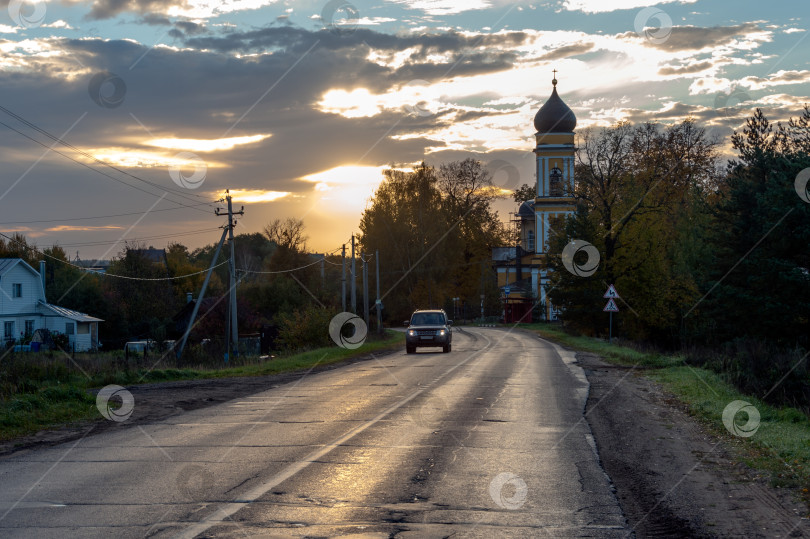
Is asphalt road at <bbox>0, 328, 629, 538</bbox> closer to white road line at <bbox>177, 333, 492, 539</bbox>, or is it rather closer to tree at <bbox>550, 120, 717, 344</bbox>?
white road line at <bbox>177, 333, 492, 539</bbox>

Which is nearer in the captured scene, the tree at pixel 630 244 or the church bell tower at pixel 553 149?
the tree at pixel 630 244

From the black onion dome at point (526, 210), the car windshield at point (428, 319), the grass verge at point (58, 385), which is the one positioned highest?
the black onion dome at point (526, 210)

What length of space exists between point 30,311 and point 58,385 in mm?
44846

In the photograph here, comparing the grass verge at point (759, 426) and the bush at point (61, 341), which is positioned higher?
the grass verge at point (759, 426)

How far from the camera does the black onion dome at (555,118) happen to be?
8750 cm

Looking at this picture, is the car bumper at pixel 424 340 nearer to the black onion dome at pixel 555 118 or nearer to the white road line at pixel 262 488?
the white road line at pixel 262 488

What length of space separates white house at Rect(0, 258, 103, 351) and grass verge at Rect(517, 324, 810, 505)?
45.3 meters

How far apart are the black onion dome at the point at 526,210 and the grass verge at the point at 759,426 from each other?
7856 centimetres

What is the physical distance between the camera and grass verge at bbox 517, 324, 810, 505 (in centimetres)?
939

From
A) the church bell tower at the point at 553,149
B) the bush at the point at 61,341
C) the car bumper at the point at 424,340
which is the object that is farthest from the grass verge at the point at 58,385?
the church bell tower at the point at 553,149

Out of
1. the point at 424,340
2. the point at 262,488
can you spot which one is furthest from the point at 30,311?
the point at 262,488

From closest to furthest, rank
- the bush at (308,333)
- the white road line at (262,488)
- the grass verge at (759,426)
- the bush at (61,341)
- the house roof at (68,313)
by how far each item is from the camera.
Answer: the white road line at (262,488)
the grass verge at (759,426)
the bush at (308,333)
the bush at (61,341)
the house roof at (68,313)

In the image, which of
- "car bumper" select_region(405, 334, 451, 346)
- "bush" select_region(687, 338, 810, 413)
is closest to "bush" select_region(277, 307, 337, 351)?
"car bumper" select_region(405, 334, 451, 346)

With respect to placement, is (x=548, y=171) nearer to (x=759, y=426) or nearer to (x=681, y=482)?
(x=759, y=426)
